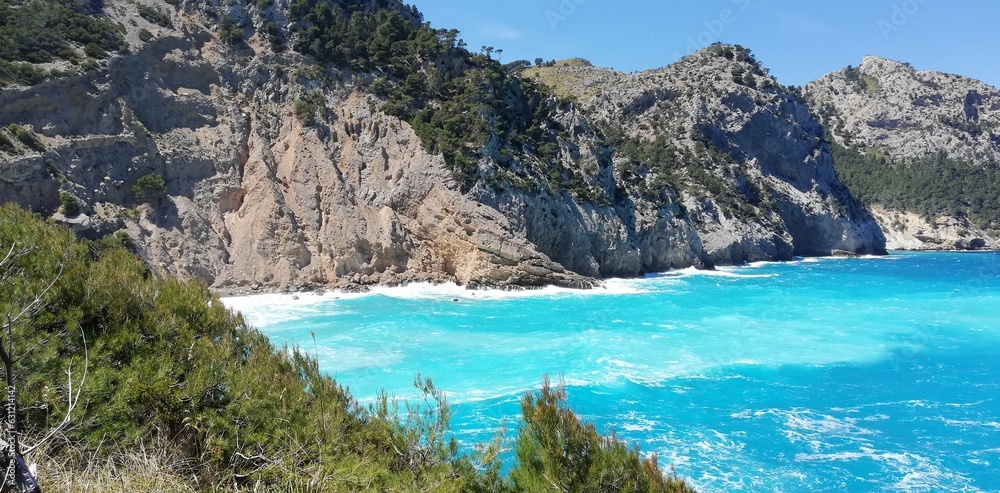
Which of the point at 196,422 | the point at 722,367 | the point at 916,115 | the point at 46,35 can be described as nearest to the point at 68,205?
the point at 46,35

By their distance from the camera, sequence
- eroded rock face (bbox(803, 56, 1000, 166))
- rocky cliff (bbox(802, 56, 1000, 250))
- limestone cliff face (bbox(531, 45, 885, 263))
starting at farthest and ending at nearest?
eroded rock face (bbox(803, 56, 1000, 166))
rocky cliff (bbox(802, 56, 1000, 250))
limestone cliff face (bbox(531, 45, 885, 263))

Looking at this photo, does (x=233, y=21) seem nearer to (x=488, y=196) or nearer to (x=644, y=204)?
(x=488, y=196)

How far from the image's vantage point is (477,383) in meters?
18.1

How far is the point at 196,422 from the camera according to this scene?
23.2 feet

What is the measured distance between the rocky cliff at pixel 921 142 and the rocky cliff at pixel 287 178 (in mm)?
58670

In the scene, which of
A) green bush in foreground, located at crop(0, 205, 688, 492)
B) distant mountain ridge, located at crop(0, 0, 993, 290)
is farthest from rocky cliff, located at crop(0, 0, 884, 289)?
green bush in foreground, located at crop(0, 205, 688, 492)

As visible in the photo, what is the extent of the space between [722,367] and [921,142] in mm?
102393

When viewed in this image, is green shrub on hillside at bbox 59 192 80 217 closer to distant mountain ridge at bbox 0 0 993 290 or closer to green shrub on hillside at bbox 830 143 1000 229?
distant mountain ridge at bbox 0 0 993 290

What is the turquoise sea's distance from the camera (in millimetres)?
13648

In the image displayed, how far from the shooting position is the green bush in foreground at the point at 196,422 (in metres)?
6.29

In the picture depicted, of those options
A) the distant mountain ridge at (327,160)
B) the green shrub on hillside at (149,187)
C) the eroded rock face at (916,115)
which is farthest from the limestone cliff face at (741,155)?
the green shrub on hillside at (149,187)

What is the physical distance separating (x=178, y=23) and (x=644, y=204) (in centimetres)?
3921

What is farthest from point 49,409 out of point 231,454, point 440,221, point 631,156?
point 631,156

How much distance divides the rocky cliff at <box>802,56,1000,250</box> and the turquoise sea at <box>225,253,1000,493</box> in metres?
56.1
